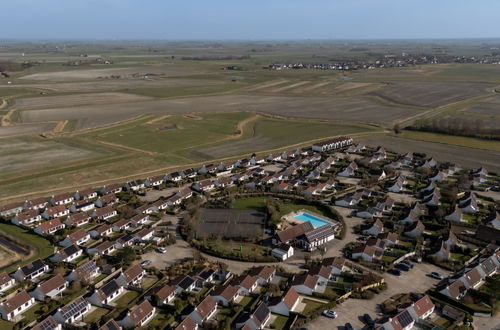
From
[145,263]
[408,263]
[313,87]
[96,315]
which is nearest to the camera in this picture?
[96,315]

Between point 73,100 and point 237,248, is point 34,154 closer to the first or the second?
point 237,248

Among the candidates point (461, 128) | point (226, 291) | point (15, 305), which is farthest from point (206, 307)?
point (461, 128)

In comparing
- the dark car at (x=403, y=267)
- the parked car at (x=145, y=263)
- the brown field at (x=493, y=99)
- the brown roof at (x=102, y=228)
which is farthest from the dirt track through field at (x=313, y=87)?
the parked car at (x=145, y=263)

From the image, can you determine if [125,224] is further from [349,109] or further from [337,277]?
[349,109]

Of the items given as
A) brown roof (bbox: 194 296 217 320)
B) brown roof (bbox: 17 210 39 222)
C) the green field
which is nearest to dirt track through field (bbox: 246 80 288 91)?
the green field

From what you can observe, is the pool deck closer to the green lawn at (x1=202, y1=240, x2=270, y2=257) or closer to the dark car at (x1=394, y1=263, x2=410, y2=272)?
the green lawn at (x1=202, y1=240, x2=270, y2=257)

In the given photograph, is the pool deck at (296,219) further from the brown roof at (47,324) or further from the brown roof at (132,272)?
the brown roof at (47,324)

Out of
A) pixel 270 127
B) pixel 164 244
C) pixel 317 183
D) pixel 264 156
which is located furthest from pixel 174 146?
pixel 164 244
